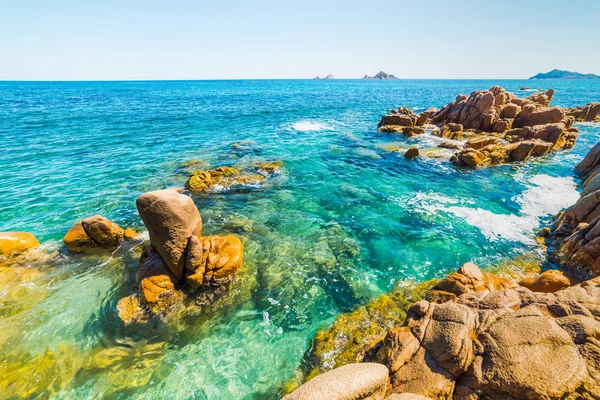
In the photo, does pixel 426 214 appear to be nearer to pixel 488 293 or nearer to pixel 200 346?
pixel 488 293

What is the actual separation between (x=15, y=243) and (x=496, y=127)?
159 feet

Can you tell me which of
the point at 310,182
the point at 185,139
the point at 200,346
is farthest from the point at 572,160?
the point at 185,139

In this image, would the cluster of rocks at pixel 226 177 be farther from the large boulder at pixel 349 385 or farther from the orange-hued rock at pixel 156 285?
the large boulder at pixel 349 385

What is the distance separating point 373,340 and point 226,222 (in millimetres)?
10108

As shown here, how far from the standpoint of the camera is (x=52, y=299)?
10039 millimetres

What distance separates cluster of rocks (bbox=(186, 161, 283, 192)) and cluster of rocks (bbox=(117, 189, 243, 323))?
8.97 m

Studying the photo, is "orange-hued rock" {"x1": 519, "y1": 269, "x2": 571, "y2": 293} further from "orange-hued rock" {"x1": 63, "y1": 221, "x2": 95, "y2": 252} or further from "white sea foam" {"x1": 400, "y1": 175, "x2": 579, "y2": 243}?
"orange-hued rock" {"x1": 63, "y1": 221, "x2": 95, "y2": 252}

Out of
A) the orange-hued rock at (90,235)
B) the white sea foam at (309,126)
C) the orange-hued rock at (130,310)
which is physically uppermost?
the orange-hued rock at (90,235)

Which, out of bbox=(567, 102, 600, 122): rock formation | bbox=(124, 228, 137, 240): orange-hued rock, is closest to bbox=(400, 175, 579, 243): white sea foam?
bbox=(124, 228, 137, 240): orange-hued rock

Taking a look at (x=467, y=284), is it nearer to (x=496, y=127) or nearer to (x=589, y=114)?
(x=496, y=127)

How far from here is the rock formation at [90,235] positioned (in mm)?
12430

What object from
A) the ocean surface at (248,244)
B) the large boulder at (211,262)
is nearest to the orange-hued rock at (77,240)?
the ocean surface at (248,244)

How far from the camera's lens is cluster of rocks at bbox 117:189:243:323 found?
30.9 ft

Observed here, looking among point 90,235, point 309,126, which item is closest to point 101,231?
point 90,235
